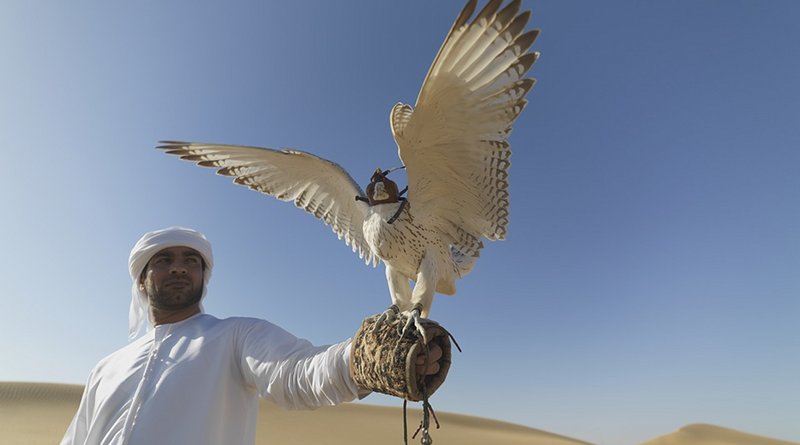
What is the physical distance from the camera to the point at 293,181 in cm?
316

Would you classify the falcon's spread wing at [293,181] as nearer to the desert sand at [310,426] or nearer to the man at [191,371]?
the man at [191,371]

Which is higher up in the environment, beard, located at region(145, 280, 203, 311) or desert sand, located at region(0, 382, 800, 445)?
beard, located at region(145, 280, 203, 311)

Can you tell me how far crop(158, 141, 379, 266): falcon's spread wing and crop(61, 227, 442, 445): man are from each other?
1.16m

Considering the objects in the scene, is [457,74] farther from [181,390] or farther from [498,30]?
[181,390]

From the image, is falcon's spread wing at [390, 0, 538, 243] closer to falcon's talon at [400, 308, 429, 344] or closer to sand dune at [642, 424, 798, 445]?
falcon's talon at [400, 308, 429, 344]

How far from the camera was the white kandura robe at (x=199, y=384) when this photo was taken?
1.32 metres

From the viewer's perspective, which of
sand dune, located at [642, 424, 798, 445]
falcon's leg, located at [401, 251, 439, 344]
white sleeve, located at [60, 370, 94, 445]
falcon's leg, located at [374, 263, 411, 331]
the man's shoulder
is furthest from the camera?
sand dune, located at [642, 424, 798, 445]

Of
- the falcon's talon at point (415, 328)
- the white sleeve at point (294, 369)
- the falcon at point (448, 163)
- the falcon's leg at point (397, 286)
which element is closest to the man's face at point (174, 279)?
the white sleeve at point (294, 369)

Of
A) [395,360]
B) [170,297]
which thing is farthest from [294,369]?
[170,297]

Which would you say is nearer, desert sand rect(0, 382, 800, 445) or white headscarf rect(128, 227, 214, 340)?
white headscarf rect(128, 227, 214, 340)

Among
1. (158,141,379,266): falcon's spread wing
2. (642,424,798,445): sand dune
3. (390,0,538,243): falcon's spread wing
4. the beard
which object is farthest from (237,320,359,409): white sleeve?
(642,424,798,445): sand dune

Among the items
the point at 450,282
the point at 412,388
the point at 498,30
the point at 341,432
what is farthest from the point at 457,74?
the point at 341,432

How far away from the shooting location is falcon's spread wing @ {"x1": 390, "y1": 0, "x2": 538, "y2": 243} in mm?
2023

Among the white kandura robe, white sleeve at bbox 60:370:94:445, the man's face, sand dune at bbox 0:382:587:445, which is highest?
the man's face
